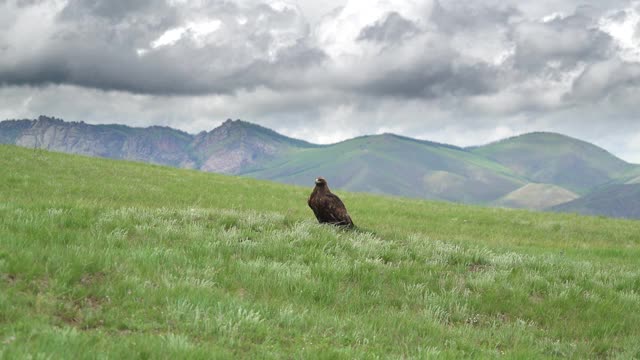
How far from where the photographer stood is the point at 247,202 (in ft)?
94.3

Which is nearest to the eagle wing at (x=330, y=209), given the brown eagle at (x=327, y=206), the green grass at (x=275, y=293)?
the brown eagle at (x=327, y=206)

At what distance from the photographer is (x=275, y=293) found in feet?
29.5

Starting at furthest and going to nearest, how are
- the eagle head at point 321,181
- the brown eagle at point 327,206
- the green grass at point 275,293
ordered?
the brown eagle at point 327,206, the eagle head at point 321,181, the green grass at point 275,293

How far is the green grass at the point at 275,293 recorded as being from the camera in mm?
6379

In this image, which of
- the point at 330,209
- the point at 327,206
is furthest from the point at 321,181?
the point at 330,209

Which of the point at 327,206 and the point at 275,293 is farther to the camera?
the point at 327,206

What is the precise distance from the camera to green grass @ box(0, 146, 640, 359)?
20.9 feet

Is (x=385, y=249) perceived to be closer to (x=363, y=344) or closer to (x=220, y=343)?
(x=363, y=344)

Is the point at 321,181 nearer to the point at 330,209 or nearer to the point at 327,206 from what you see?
the point at 327,206

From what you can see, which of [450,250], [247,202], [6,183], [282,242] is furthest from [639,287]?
[6,183]

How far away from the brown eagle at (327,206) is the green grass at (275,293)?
774 mm

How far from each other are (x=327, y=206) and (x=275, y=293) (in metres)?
6.75

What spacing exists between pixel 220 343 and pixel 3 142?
47.0 m

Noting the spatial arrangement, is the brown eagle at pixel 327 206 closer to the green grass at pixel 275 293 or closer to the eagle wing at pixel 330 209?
the eagle wing at pixel 330 209
